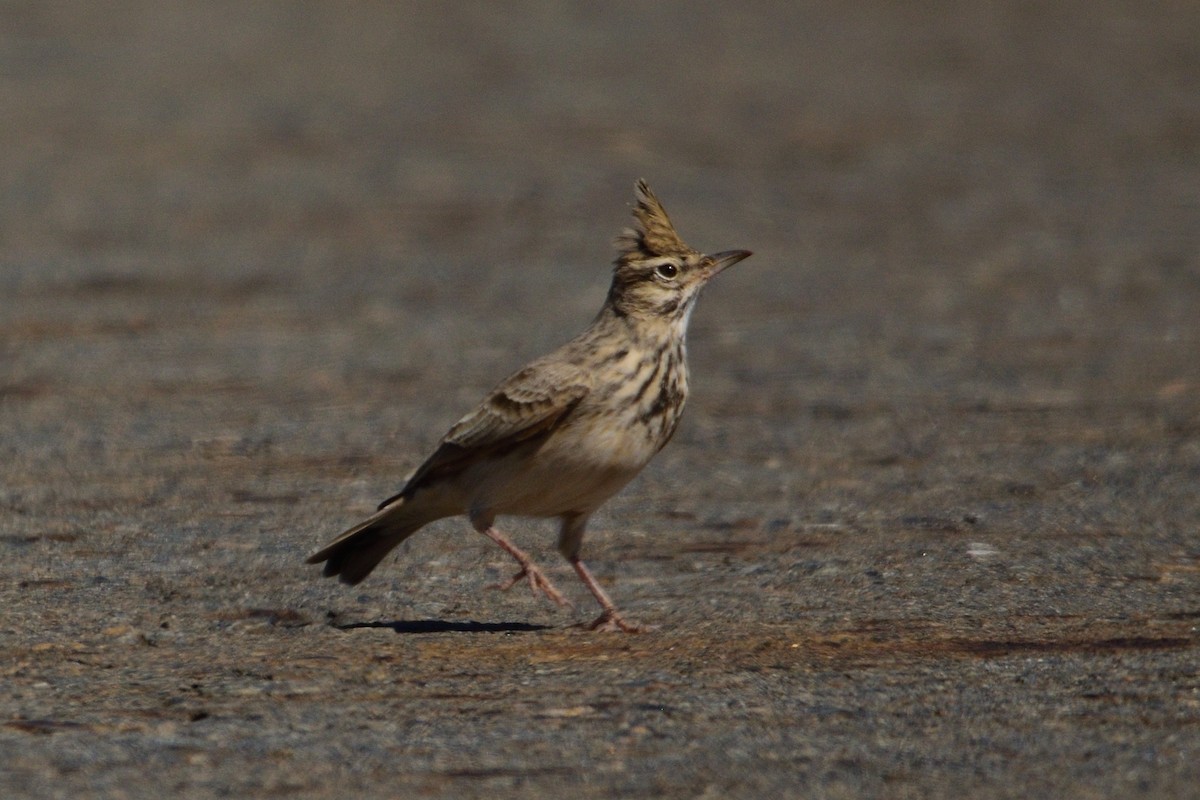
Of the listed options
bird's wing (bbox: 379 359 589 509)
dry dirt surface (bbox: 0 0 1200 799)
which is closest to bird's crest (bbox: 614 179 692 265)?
bird's wing (bbox: 379 359 589 509)

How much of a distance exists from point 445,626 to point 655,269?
136 centimetres

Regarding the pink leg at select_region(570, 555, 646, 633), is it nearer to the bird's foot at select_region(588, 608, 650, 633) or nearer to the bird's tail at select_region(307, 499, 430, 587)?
the bird's foot at select_region(588, 608, 650, 633)

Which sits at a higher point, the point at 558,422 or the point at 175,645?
the point at 558,422

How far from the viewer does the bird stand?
6512 millimetres

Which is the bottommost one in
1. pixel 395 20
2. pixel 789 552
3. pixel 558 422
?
pixel 789 552

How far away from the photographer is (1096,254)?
1438 centimetres

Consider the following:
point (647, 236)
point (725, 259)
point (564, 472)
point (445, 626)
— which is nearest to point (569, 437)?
point (564, 472)

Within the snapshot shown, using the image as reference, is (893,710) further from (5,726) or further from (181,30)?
(181,30)

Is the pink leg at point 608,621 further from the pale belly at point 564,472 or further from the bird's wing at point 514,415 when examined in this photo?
the bird's wing at point 514,415

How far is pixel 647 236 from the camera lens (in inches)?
283

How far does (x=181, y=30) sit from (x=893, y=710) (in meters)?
20.8

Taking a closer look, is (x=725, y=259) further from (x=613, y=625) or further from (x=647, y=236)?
(x=613, y=625)

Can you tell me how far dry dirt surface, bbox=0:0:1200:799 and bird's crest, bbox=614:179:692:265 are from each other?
1154mm

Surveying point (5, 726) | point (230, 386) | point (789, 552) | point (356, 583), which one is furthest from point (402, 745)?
point (230, 386)
